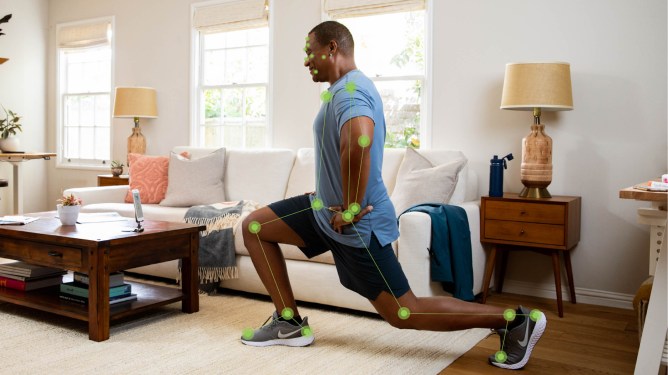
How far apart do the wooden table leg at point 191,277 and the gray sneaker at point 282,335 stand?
63cm

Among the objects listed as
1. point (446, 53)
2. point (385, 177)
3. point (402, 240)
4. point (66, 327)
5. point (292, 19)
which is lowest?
point (66, 327)

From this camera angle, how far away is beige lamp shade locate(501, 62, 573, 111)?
353 cm

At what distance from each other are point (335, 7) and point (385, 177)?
1373 millimetres

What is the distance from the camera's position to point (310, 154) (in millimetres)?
4441

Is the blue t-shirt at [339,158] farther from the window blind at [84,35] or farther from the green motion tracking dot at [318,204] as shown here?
the window blind at [84,35]

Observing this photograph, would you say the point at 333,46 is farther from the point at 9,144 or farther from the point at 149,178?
the point at 9,144

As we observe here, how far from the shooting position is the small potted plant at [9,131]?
5715 mm

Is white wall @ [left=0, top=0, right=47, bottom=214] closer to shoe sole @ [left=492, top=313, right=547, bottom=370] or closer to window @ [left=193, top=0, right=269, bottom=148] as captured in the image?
window @ [left=193, top=0, right=269, bottom=148]

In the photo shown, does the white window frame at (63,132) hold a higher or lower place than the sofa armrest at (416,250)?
higher

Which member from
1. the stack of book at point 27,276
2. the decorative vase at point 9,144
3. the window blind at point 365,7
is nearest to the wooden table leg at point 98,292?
the stack of book at point 27,276

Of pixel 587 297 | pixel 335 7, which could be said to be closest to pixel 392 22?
pixel 335 7

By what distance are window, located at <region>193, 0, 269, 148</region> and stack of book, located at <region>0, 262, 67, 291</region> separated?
2.05 metres

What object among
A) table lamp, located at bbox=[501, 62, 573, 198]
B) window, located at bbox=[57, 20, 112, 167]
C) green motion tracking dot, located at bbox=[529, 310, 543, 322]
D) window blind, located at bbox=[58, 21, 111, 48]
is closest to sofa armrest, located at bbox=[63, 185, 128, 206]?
window, located at bbox=[57, 20, 112, 167]

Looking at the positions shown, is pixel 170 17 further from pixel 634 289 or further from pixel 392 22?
pixel 634 289
